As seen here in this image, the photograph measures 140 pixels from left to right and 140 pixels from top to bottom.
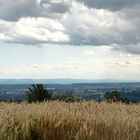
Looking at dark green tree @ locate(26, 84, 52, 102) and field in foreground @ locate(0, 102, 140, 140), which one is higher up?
dark green tree @ locate(26, 84, 52, 102)

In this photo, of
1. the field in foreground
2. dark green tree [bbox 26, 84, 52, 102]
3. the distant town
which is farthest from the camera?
the distant town

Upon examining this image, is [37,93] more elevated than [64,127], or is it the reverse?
[37,93]

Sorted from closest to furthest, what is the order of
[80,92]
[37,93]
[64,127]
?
[64,127] < [37,93] < [80,92]

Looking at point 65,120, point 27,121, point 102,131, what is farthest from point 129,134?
point 27,121

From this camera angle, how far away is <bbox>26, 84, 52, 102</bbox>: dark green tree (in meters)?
17.6

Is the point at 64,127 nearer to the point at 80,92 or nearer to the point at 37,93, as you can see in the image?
the point at 37,93

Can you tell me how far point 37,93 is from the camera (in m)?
17.8

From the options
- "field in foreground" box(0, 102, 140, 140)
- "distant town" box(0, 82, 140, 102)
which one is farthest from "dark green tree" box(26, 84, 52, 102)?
"field in foreground" box(0, 102, 140, 140)

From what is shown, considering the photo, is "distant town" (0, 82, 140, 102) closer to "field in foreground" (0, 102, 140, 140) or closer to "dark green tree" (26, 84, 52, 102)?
"dark green tree" (26, 84, 52, 102)

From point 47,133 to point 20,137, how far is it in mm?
506

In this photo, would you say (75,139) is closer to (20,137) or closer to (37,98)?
(20,137)

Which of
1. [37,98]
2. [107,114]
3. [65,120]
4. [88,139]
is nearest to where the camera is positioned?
[88,139]

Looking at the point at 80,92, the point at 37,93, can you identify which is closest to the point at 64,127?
the point at 37,93

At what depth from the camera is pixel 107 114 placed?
10.5 meters
